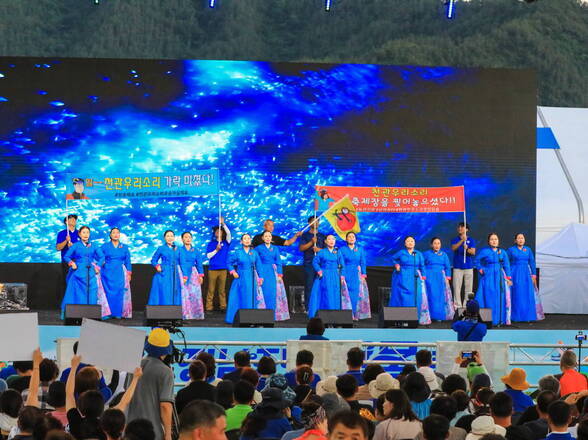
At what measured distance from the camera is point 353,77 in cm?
1734

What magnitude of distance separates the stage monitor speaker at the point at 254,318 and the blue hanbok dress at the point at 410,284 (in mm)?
2629

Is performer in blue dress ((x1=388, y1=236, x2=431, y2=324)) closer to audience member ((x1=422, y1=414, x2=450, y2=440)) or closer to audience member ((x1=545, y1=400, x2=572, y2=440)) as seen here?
audience member ((x1=545, y1=400, x2=572, y2=440))

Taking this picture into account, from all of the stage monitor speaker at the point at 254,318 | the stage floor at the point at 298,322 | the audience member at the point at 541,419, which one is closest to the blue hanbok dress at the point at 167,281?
the stage floor at the point at 298,322

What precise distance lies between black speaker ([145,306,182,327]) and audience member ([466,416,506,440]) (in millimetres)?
8356

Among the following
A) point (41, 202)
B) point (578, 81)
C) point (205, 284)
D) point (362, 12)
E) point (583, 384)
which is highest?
point (362, 12)

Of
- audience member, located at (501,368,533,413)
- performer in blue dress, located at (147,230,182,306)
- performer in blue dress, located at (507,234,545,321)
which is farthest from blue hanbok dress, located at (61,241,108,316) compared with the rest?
audience member, located at (501,368,533,413)

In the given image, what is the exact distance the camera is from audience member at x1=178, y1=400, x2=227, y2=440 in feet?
10.4

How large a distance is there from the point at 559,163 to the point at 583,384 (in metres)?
12.9

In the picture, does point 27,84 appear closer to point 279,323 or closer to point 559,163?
point 279,323

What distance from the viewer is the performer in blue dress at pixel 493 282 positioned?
1533 centimetres

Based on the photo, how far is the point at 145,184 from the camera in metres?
16.7

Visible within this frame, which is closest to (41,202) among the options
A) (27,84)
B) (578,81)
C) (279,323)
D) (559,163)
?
(27,84)

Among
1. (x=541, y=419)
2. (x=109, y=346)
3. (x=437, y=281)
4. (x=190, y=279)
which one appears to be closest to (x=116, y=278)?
(x=190, y=279)

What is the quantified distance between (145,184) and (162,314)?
3.82 metres
